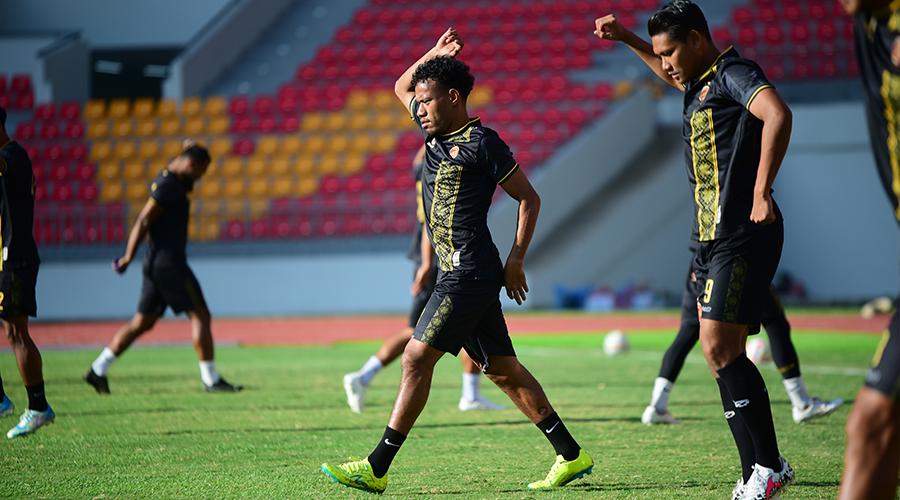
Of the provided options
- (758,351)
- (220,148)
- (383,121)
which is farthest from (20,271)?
(383,121)

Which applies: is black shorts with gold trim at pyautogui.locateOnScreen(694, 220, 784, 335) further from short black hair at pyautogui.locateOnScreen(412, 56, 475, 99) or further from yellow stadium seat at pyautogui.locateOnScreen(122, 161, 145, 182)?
yellow stadium seat at pyautogui.locateOnScreen(122, 161, 145, 182)

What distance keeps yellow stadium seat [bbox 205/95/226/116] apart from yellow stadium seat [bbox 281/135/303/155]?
2522 mm

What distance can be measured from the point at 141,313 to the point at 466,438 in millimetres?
3815

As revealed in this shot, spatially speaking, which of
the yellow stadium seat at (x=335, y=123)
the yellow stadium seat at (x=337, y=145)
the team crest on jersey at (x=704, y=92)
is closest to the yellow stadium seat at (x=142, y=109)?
the yellow stadium seat at (x=335, y=123)

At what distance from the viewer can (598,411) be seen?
21.6 ft

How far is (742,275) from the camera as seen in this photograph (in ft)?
12.2

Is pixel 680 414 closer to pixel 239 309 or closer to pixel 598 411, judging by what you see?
→ pixel 598 411

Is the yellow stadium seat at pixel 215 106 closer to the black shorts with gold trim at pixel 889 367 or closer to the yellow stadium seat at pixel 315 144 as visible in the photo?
the yellow stadium seat at pixel 315 144

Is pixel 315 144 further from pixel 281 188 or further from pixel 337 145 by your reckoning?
pixel 281 188

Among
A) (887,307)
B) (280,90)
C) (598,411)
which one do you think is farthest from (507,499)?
(280,90)

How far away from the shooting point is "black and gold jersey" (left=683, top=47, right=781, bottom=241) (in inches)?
147

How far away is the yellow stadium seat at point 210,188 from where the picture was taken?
20.9 m

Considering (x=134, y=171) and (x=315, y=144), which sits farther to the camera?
(x=315, y=144)

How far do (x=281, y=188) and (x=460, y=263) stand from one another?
1745 centimetres
